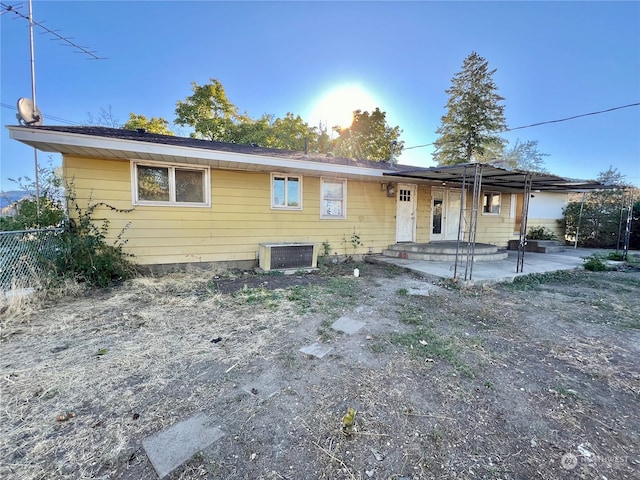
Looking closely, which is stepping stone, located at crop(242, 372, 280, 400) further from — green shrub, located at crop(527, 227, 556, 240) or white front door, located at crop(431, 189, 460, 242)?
green shrub, located at crop(527, 227, 556, 240)

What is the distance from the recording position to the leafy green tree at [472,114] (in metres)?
18.6

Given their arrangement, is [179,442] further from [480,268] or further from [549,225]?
[549,225]

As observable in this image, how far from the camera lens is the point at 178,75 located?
46.5 feet

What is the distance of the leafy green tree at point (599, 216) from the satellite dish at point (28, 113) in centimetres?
1853

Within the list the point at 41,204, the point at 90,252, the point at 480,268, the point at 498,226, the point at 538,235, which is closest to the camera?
the point at 90,252

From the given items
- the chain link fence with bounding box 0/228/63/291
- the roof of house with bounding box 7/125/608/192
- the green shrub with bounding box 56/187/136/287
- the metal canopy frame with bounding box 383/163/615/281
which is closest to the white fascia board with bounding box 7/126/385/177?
the roof of house with bounding box 7/125/608/192

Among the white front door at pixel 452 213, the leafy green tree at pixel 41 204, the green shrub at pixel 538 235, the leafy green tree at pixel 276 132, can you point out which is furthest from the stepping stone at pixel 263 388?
the leafy green tree at pixel 276 132

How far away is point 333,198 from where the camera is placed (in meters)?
7.80

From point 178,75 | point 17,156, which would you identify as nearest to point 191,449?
point 17,156

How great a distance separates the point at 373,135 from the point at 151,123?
724 inches

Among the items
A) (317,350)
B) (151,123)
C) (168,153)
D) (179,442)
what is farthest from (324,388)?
(151,123)

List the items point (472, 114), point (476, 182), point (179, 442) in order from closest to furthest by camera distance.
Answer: point (179, 442), point (476, 182), point (472, 114)

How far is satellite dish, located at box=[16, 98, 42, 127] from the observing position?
4836 mm

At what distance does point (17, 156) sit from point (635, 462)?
12.0 m
